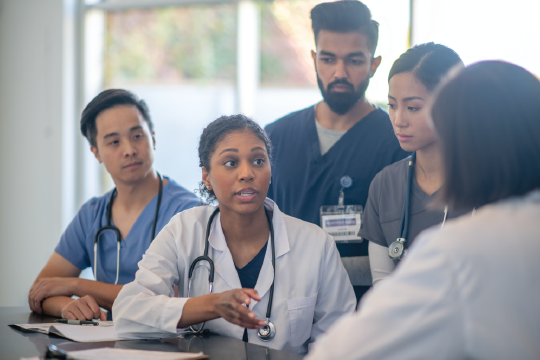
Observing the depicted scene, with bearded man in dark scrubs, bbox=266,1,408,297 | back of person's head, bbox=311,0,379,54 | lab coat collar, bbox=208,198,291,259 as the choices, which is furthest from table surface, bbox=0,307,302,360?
back of person's head, bbox=311,0,379,54

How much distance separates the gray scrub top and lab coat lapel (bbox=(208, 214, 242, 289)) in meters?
0.51

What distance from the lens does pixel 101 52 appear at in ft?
12.5

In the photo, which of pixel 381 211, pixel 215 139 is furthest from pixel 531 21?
pixel 215 139

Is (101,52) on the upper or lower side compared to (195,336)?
upper

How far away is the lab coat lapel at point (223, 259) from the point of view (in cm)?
153

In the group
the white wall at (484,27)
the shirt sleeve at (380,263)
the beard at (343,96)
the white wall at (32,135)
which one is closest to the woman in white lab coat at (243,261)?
the shirt sleeve at (380,263)

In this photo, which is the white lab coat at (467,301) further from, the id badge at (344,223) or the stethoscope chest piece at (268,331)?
the id badge at (344,223)

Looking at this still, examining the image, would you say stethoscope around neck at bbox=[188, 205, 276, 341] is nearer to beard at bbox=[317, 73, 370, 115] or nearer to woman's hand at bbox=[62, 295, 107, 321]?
woman's hand at bbox=[62, 295, 107, 321]

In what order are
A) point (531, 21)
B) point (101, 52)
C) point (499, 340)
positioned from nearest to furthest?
point (499, 340)
point (531, 21)
point (101, 52)

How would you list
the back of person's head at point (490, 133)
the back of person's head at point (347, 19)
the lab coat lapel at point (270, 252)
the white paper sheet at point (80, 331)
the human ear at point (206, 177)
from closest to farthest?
the back of person's head at point (490, 133) → the white paper sheet at point (80, 331) → the lab coat lapel at point (270, 252) → the human ear at point (206, 177) → the back of person's head at point (347, 19)

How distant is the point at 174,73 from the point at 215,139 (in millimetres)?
2226

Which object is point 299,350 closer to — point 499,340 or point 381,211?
point 381,211

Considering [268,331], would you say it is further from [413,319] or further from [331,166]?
[331,166]

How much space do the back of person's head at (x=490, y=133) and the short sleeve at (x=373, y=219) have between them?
85cm
